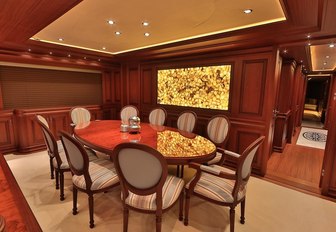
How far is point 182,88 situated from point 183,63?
56 cm

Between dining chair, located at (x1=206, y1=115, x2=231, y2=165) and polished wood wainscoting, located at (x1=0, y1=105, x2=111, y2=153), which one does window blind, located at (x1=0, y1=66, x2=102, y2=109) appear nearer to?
polished wood wainscoting, located at (x1=0, y1=105, x2=111, y2=153)

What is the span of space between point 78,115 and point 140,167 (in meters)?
2.73

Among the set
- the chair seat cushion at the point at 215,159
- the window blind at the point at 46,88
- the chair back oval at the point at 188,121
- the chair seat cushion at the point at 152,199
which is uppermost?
the window blind at the point at 46,88

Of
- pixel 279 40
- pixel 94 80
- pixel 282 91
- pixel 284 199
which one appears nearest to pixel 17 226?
pixel 284 199

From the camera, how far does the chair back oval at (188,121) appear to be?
324 centimetres

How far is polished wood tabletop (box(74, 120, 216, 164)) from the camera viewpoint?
1845 mm

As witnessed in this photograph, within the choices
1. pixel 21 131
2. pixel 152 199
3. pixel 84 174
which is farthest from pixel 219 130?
pixel 21 131

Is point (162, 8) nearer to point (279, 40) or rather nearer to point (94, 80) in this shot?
point (279, 40)

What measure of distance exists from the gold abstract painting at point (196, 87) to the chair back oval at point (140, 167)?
2507mm

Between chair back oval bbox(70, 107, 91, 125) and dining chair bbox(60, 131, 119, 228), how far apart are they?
182cm

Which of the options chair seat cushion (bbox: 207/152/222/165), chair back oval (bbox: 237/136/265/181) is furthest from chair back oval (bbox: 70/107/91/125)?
chair back oval (bbox: 237/136/265/181)

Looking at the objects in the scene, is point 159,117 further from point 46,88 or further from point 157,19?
point 46,88

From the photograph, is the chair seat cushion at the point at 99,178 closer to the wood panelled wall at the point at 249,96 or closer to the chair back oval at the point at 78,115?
the chair back oval at the point at 78,115

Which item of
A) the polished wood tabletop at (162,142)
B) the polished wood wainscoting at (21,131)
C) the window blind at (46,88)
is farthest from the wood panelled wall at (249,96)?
the polished wood wainscoting at (21,131)
